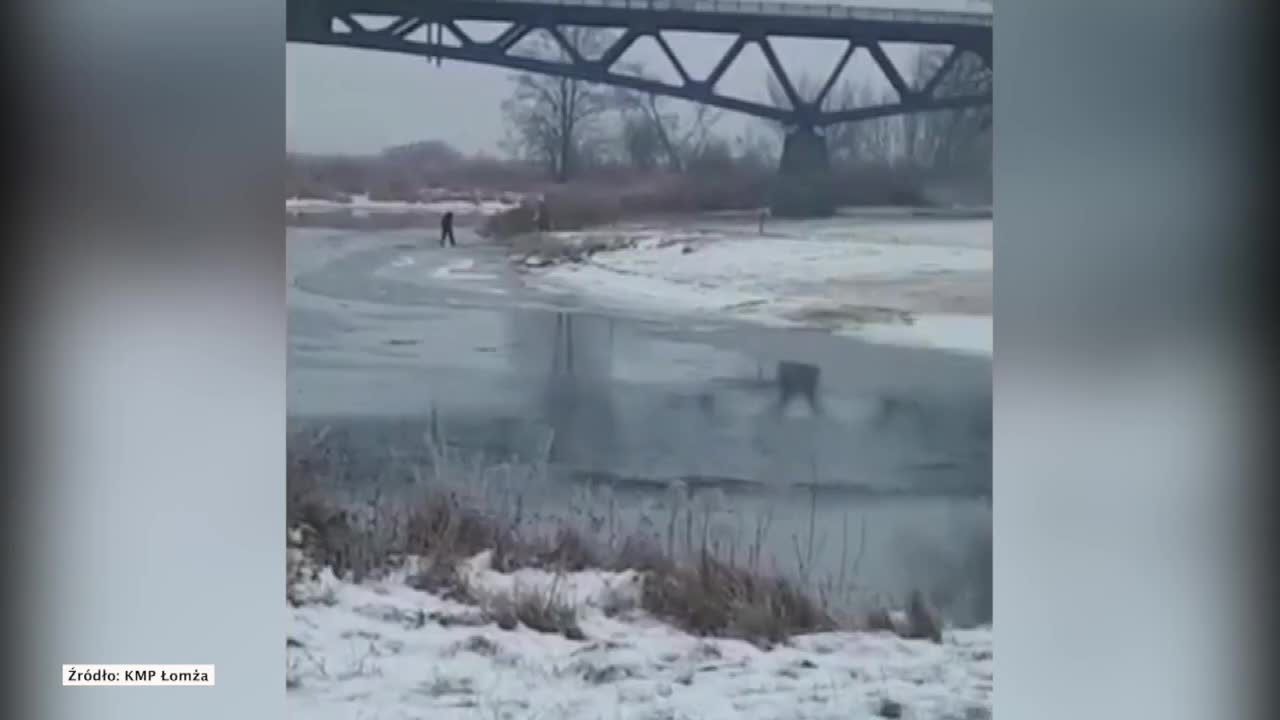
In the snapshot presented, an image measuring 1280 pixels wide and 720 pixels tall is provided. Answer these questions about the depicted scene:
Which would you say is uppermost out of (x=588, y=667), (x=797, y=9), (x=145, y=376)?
(x=797, y=9)

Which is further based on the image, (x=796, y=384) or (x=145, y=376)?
(x=796, y=384)

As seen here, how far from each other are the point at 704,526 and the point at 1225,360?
956 millimetres

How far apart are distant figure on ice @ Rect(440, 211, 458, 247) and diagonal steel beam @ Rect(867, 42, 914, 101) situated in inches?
30.2

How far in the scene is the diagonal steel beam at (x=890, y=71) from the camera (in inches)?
102

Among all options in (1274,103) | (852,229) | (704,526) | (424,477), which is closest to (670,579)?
(704,526)

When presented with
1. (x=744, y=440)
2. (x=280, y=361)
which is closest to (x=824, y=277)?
(x=744, y=440)

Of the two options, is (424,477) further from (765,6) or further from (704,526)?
(765,6)

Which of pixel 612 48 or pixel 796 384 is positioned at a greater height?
pixel 612 48

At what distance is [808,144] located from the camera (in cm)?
261

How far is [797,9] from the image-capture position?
8.53 ft

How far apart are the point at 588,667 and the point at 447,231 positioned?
763mm

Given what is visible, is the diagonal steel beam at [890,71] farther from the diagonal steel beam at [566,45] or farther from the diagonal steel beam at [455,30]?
the diagonal steel beam at [455,30]

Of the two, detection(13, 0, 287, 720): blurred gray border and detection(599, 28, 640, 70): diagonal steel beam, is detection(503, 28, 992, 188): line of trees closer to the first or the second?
detection(599, 28, 640, 70): diagonal steel beam

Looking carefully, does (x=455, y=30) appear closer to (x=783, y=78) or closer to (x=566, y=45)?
(x=566, y=45)
